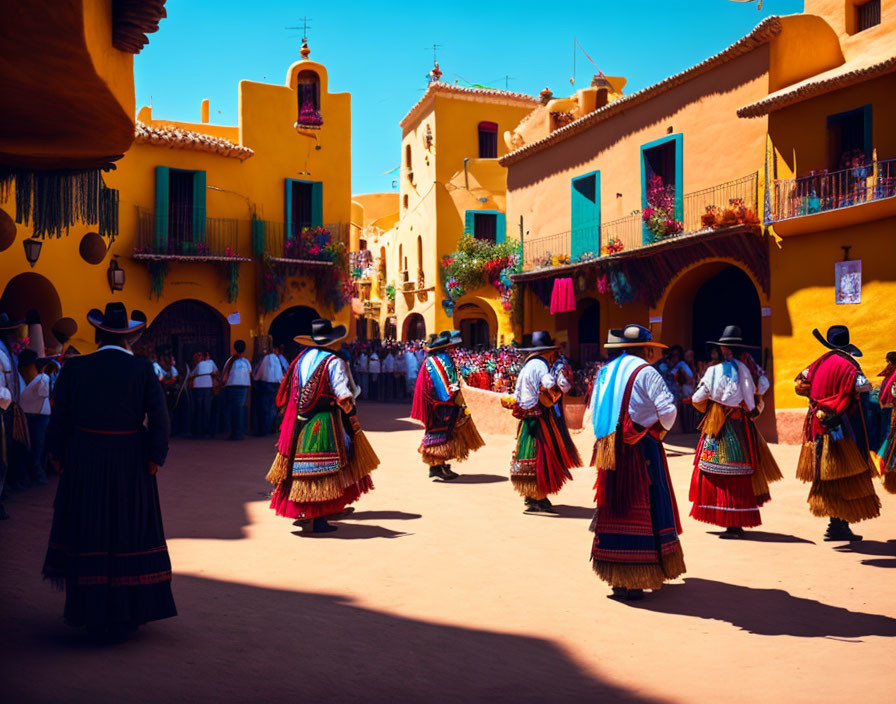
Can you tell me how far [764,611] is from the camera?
5.89 metres

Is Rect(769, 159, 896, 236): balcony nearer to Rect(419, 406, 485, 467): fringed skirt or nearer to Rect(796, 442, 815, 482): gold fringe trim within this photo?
Rect(796, 442, 815, 482): gold fringe trim

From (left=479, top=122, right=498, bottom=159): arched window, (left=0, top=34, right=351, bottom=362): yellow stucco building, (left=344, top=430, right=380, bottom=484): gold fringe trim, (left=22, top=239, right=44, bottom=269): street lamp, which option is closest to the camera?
(left=344, top=430, right=380, bottom=484): gold fringe trim

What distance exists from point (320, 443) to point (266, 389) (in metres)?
9.45

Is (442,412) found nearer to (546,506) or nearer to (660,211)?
(546,506)

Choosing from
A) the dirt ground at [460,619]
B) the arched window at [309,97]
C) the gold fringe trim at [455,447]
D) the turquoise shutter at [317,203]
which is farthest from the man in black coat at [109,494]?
the arched window at [309,97]

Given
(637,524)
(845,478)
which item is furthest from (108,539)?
(845,478)

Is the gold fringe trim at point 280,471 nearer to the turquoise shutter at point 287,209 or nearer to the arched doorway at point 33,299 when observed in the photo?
the arched doorway at point 33,299

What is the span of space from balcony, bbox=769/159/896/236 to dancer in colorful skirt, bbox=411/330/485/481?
733 centimetres

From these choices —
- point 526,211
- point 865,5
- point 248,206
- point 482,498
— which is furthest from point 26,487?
point 526,211

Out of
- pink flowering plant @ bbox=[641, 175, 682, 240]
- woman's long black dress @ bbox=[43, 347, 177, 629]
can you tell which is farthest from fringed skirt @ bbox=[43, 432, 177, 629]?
pink flowering plant @ bbox=[641, 175, 682, 240]

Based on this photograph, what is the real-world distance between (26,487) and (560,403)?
6569mm

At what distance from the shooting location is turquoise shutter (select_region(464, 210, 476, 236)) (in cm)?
3234

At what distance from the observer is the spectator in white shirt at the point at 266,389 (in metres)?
17.2

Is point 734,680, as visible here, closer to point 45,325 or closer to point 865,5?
point 865,5
